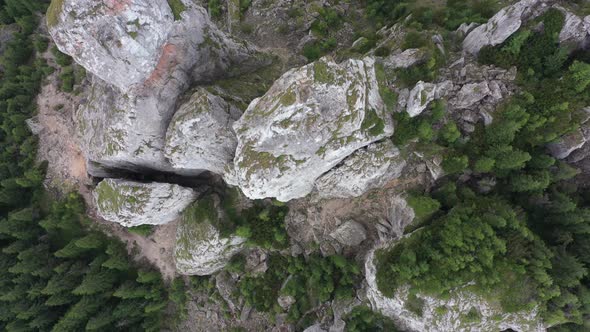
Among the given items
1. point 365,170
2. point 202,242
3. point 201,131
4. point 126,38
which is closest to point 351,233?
point 365,170

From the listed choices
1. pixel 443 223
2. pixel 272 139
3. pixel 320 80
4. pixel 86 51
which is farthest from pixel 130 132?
pixel 443 223

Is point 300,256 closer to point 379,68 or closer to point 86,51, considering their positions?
point 379,68

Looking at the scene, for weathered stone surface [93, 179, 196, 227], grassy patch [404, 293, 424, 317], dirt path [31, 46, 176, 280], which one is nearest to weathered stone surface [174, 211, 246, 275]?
weathered stone surface [93, 179, 196, 227]

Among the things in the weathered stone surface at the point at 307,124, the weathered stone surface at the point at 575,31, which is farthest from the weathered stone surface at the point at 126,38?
the weathered stone surface at the point at 575,31

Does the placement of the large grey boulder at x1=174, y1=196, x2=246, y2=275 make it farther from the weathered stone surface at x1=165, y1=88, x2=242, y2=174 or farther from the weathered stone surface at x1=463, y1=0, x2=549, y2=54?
the weathered stone surface at x1=463, y1=0, x2=549, y2=54

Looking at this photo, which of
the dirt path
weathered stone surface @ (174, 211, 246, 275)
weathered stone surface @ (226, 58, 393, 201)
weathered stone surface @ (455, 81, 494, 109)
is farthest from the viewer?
the dirt path
